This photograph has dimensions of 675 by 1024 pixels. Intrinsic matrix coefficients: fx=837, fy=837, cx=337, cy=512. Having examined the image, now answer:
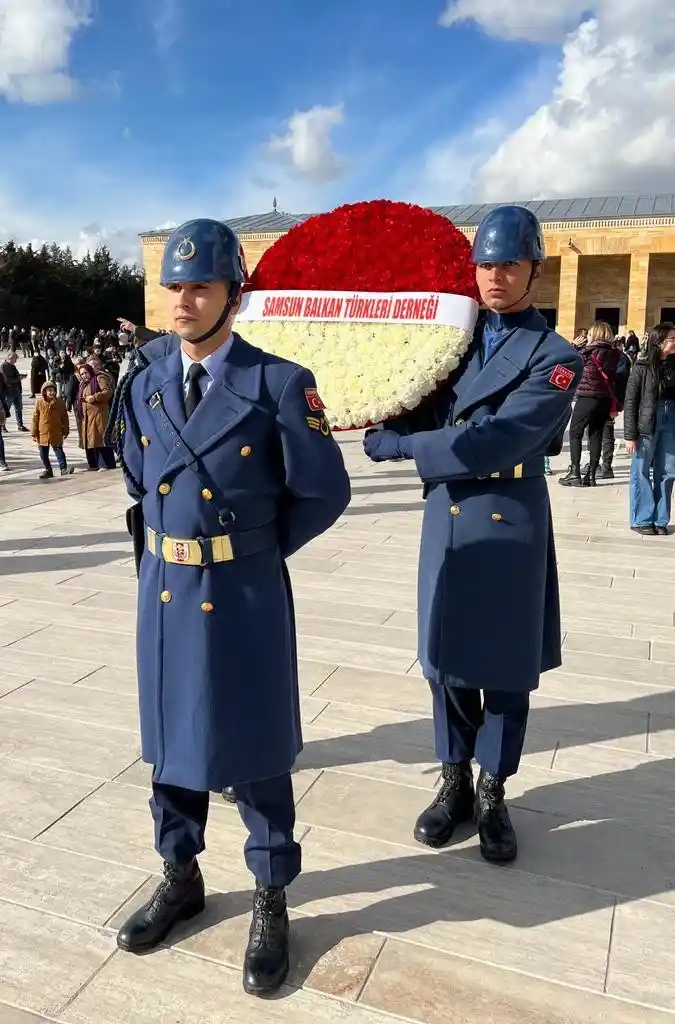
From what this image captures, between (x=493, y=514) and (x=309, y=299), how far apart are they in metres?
0.86

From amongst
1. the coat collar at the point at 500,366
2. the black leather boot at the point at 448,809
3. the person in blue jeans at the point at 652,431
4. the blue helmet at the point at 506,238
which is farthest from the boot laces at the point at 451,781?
the person in blue jeans at the point at 652,431

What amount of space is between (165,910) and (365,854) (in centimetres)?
71

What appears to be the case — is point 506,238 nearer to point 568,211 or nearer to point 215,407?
point 215,407

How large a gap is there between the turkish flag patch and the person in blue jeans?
523 cm

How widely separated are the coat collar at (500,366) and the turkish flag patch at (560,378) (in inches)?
3.4

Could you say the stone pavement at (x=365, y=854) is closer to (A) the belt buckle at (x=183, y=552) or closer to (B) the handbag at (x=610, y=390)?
(A) the belt buckle at (x=183, y=552)

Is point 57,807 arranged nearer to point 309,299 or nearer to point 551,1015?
point 551,1015

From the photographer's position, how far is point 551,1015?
2.09 metres

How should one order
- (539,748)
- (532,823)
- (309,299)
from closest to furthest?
(309,299) → (532,823) → (539,748)

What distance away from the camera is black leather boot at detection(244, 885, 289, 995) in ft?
7.02

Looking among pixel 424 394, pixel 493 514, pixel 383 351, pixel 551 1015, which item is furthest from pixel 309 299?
pixel 551 1015

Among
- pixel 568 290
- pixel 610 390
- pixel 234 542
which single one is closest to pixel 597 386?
pixel 610 390

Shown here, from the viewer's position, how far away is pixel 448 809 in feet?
9.41

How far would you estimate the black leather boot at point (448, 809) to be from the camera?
2.80 m
